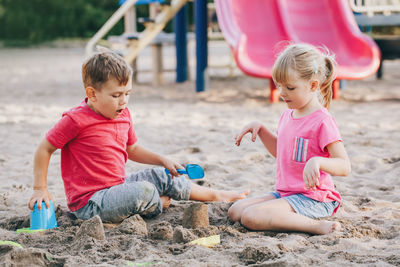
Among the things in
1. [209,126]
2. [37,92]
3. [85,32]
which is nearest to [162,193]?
[209,126]

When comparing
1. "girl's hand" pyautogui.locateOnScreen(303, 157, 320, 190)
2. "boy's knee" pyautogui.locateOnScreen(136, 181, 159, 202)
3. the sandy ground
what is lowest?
the sandy ground

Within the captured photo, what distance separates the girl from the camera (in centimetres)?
250

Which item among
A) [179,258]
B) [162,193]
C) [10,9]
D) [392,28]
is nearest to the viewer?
[179,258]

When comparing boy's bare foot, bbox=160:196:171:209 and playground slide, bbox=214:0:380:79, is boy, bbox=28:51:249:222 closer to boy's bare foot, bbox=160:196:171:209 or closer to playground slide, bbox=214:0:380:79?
boy's bare foot, bbox=160:196:171:209

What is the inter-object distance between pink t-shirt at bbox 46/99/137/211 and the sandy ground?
0.18 m

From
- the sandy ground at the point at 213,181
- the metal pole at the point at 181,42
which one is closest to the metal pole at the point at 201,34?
the sandy ground at the point at 213,181

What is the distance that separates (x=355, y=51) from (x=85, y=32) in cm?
2036

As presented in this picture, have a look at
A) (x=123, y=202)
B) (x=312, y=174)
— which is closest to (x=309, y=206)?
(x=312, y=174)

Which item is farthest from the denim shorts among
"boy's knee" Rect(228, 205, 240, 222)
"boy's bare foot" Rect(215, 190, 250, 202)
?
"boy's bare foot" Rect(215, 190, 250, 202)

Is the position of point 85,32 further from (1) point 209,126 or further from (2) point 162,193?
(2) point 162,193

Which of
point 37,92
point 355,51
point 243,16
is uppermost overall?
point 243,16

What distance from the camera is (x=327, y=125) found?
8.32 feet

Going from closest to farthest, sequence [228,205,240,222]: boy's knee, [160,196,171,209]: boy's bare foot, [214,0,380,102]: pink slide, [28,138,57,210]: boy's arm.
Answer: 1. [28,138,57,210]: boy's arm
2. [228,205,240,222]: boy's knee
3. [160,196,171,209]: boy's bare foot
4. [214,0,380,102]: pink slide

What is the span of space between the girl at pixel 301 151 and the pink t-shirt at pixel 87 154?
0.65 m
